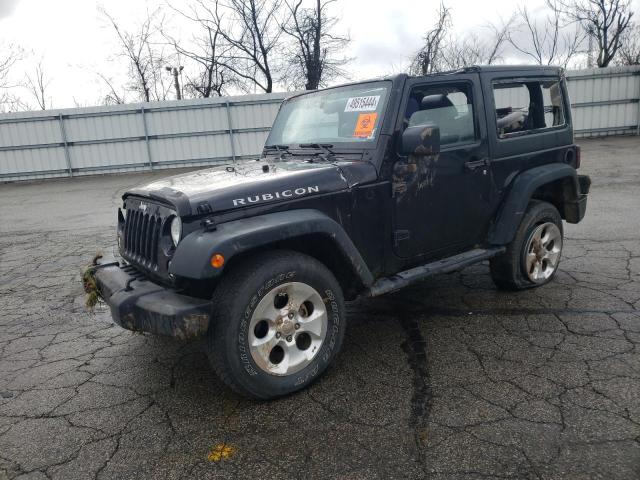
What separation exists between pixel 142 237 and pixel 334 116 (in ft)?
5.44

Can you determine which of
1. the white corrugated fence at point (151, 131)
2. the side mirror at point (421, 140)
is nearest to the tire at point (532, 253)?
the side mirror at point (421, 140)

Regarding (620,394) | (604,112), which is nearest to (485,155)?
(620,394)

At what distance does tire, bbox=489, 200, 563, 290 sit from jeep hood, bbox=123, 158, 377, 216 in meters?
1.68

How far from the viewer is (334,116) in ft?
12.3

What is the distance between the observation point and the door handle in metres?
3.74

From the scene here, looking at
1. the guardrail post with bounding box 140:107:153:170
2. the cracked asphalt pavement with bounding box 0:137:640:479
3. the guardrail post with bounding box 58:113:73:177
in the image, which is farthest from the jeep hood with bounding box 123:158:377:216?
the guardrail post with bounding box 58:113:73:177

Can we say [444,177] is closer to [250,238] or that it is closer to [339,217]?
[339,217]

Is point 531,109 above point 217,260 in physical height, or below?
above

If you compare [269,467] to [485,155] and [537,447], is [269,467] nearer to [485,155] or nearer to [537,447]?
[537,447]

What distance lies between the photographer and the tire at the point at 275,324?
2643 mm

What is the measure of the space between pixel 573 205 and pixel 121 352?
4.09 metres

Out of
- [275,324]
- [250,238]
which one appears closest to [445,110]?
[250,238]

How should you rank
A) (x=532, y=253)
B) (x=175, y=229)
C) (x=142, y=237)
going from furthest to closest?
(x=532, y=253), (x=142, y=237), (x=175, y=229)

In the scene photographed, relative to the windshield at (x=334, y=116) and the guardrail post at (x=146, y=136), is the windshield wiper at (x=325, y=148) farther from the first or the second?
the guardrail post at (x=146, y=136)
